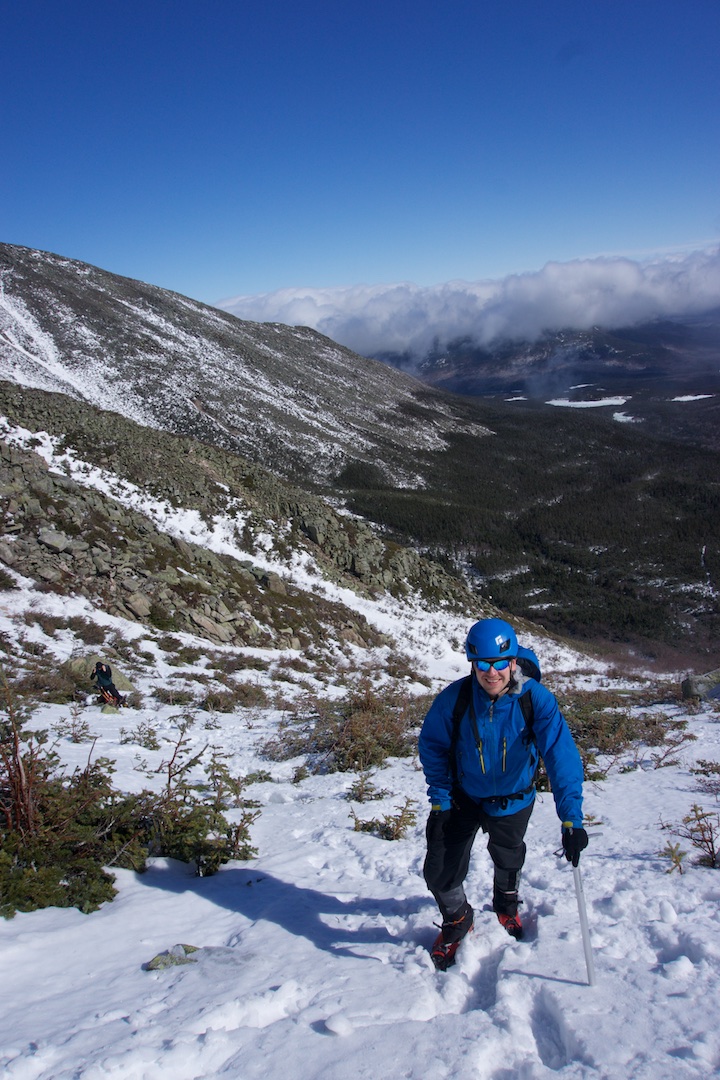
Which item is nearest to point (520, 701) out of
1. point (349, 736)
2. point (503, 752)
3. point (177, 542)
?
point (503, 752)

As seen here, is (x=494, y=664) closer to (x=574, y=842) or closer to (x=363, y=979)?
(x=574, y=842)

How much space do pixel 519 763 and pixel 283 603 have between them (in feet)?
62.7

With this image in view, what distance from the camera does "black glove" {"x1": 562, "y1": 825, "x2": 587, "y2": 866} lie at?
3.29 meters

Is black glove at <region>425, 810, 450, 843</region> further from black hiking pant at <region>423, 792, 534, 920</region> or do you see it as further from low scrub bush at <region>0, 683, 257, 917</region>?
low scrub bush at <region>0, 683, 257, 917</region>

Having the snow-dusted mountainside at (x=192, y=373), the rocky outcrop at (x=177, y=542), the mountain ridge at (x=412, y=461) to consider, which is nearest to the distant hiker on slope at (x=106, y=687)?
the rocky outcrop at (x=177, y=542)

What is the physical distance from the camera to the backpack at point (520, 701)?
11.3 ft

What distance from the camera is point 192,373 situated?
98438 millimetres

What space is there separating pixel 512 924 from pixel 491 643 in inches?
82.1

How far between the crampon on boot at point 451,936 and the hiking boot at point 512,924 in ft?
0.90

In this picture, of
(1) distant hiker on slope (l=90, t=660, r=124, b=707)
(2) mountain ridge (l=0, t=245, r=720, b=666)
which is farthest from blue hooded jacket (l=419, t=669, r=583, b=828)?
(2) mountain ridge (l=0, t=245, r=720, b=666)

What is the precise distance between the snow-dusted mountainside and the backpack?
7395 cm

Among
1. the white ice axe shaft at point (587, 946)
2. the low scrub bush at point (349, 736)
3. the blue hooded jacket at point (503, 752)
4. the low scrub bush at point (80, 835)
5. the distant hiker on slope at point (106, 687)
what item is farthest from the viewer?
the distant hiker on slope at point (106, 687)

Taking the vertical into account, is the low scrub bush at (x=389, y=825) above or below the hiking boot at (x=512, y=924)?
below

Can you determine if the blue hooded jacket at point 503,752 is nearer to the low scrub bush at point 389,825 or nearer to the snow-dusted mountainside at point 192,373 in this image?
the low scrub bush at point 389,825
